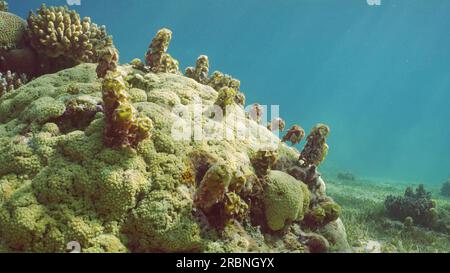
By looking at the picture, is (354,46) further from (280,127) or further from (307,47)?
(280,127)

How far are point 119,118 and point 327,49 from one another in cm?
16231

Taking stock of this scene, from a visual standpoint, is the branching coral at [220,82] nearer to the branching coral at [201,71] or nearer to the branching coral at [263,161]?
the branching coral at [201,71]

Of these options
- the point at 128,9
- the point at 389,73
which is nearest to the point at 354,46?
the point at 389,73

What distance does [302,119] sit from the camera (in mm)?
172750

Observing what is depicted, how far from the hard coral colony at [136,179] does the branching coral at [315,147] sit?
2cm

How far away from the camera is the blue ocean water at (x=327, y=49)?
86.8 meters

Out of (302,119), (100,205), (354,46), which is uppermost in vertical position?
(354,46)

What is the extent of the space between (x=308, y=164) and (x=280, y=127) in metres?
2.29

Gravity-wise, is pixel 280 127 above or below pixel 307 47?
below

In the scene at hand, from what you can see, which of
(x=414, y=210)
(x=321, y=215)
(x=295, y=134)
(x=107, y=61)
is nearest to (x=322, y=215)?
(x=321, y=215)

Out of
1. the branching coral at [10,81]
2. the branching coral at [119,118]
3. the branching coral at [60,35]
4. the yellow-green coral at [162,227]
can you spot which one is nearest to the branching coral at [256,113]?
the branching coral at [119,118]

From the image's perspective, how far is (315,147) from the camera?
7.79 metres

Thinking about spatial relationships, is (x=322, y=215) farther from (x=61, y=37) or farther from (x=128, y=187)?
(x=61, y=37)

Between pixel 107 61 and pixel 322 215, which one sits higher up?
pixel 107 61
